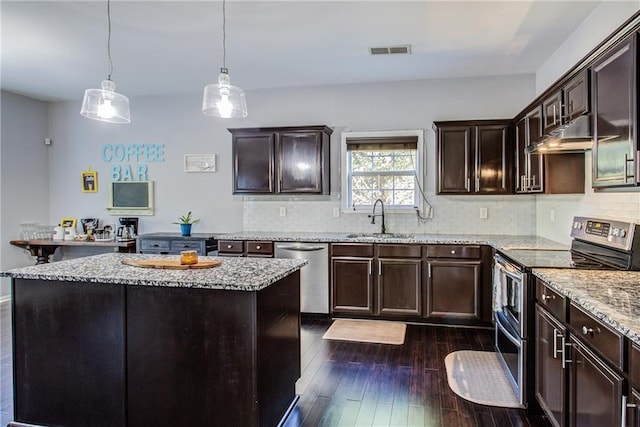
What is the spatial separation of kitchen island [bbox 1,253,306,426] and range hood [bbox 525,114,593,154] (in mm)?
1797

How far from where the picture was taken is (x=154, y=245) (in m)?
4.95

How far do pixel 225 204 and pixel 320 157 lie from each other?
4.93 ft

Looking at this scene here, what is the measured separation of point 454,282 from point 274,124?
283 cm

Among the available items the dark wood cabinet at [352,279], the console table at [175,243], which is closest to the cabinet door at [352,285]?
the dark wood cabinet at [352,279]

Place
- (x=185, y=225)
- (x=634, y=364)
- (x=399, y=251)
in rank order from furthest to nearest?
(x=185, y=225), (x=399, y=251), (x=634, y=364)

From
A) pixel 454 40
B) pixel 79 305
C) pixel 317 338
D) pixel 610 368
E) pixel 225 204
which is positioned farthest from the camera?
pixel 225 204

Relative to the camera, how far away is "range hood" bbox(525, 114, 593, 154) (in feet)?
7.69

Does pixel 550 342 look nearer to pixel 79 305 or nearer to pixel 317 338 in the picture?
pixel 317 338

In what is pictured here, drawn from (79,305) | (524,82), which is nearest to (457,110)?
(524,82)

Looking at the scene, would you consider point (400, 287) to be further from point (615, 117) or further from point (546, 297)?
point (615, 117)

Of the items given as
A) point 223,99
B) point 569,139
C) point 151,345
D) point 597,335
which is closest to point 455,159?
point 569,139

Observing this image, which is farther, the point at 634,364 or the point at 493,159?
the point at 493,159

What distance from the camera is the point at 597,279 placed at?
2.03m

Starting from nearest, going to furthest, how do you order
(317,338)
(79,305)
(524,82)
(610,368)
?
(610,368)
(79,305)
(317,338)
(524,82)
